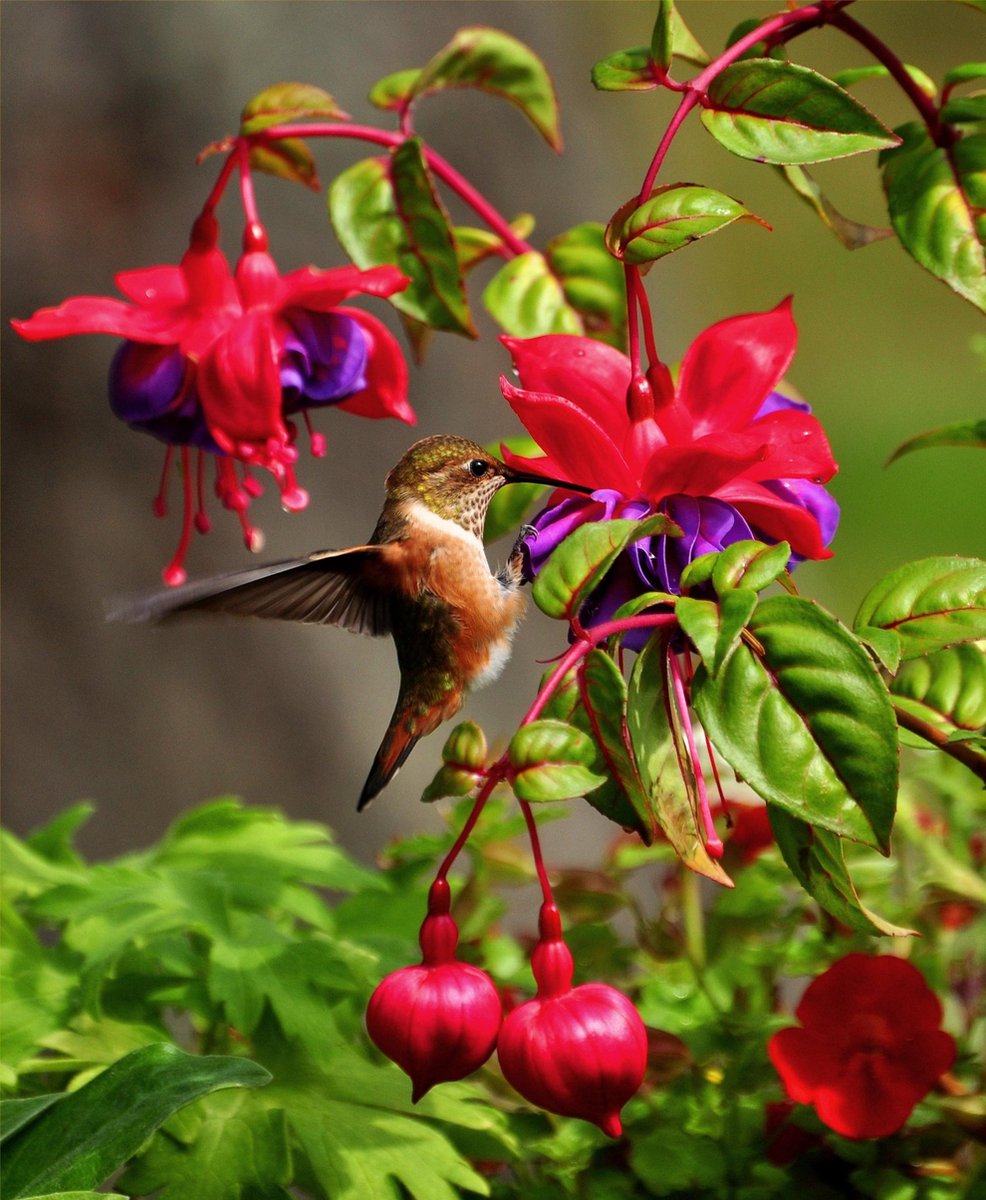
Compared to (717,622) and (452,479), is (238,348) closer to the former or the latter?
(452,479)

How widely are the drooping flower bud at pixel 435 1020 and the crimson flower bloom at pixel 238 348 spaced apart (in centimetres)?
36

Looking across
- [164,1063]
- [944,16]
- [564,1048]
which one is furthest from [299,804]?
[944,16]

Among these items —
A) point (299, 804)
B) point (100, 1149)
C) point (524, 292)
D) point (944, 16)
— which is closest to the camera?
point (100, 1149)

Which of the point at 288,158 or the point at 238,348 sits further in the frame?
the point at 288,158

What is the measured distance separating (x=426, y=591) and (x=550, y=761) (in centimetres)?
39

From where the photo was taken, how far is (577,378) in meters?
0.66

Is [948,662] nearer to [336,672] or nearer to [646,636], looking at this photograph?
[646,636]

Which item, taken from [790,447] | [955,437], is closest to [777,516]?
[790,447]

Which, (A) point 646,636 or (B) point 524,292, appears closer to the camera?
(A) point 646,636

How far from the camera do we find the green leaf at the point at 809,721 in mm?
500

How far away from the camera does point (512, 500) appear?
94 centimetres

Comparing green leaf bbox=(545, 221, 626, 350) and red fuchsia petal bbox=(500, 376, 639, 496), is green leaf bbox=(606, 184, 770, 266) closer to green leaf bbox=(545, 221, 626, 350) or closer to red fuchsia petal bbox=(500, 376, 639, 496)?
red fuchsia petal bbox=(500, 376, 639, 496)

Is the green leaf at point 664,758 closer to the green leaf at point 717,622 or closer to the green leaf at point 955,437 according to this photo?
the green leaf at point 717,622

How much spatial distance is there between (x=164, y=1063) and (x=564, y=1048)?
0.73ft
